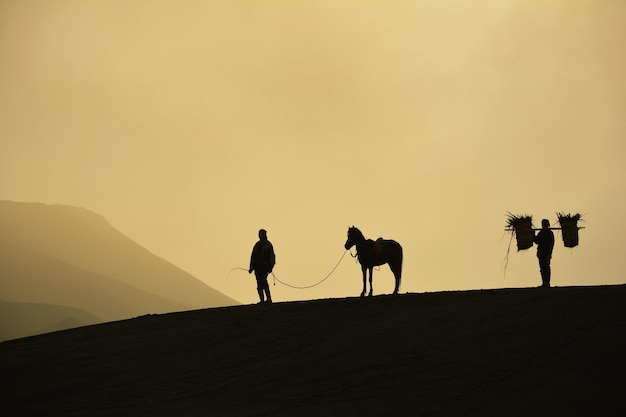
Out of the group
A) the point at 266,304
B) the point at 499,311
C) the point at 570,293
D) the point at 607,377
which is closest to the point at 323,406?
the point at 607,377

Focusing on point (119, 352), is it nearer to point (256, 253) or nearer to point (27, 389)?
point (27, 389)

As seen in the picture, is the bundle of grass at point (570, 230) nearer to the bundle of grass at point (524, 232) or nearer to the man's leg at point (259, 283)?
the bundle of grass at point (524, 232)

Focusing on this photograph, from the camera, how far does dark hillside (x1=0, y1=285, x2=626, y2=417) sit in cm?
1394

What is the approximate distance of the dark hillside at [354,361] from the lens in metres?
13.9

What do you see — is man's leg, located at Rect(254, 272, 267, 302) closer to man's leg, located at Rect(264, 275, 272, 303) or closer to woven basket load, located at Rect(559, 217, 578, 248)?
man's leg, located at Rect(264, 275, 272, 303)

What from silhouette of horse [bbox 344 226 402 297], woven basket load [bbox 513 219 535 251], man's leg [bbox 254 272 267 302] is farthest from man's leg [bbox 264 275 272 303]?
woven basket load [bbox 513 219 535 251]

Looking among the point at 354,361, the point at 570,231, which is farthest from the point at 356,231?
the point at 354,361

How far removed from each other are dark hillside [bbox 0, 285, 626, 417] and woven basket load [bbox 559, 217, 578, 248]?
3530 mm

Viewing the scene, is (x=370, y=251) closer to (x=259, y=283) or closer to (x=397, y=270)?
(x=397, y=270)

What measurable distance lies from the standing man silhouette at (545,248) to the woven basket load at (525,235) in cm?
42

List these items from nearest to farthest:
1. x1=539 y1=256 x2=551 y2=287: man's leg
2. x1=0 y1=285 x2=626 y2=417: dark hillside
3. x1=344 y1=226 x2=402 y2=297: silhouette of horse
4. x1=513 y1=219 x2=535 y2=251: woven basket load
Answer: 1. x1=0 y1=285 x2=626 y2=417: dark hillside
2. x1=344 y1=226 x2=402 y2=297: silhouette of horse
3. x1=539 y1=256 x2=551 y2=287: man's leg
4. x1=513 y1=219 x2=535 y2=251: woven basket load

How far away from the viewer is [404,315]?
821 inches

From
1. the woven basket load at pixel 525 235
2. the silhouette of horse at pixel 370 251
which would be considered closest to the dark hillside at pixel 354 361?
the silhouette of horse at pixel 370 251

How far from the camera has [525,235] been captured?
26.6 m
